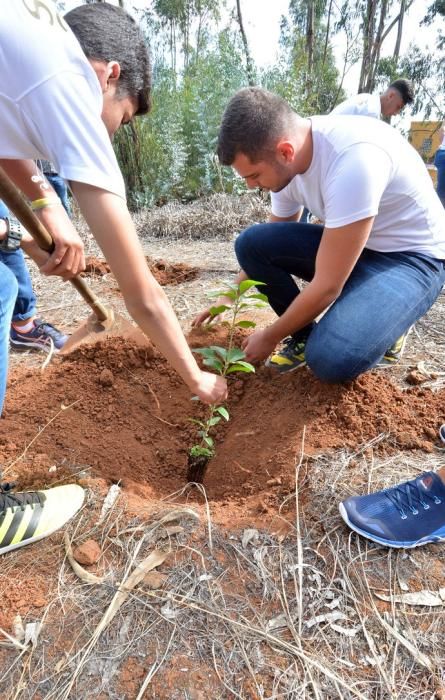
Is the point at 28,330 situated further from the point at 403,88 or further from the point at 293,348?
the point at 403,88

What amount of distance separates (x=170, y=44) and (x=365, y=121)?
69.3 ft

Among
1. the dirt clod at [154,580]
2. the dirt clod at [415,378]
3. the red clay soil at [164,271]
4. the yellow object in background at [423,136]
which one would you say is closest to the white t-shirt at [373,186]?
the dirt clod at [415,378]

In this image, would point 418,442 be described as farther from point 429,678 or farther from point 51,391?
point 51,391

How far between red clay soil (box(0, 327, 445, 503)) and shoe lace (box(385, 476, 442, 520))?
0.90 ft

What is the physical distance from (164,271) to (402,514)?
3.07 metres

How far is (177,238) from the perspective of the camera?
5281 millimetres

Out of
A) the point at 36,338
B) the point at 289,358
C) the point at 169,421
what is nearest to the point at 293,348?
the point at 289,358

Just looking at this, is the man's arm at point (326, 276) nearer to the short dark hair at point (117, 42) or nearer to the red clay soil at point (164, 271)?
the short dark hair at point (117, 42)

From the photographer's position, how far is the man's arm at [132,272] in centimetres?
100

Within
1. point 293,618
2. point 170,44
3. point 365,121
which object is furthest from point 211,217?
point 170,44

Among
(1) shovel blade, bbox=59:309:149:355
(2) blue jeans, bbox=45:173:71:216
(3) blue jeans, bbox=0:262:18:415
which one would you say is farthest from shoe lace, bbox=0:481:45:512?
(2) blue jeans, bbox=45:173:71:216

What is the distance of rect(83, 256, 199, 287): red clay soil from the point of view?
3.73 m

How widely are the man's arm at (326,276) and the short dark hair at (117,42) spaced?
860 mm

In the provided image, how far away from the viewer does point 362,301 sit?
1917 mm
